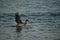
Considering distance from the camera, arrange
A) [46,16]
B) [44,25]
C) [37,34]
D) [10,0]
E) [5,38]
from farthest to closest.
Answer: [10,0] < [46,16] < [44,25] < [37,34] < [5,38]

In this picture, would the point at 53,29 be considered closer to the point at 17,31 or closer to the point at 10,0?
the point at 17,31

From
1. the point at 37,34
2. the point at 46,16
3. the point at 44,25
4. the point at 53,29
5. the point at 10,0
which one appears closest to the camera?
the point at 37,34

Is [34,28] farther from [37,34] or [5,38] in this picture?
[5,38]

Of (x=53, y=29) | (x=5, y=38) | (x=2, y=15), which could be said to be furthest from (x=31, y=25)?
(x=2, y=15)

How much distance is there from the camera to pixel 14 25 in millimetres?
11828

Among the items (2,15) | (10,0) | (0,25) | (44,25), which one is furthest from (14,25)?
(10,0)

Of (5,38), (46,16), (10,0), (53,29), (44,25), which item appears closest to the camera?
(5,38)

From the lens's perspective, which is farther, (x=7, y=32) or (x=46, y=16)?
(x=46, y=16)

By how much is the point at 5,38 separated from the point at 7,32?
86 centimetres

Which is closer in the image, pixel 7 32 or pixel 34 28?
pixel 7 32

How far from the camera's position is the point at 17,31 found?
1072 centimetres

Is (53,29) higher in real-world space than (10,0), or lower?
lower

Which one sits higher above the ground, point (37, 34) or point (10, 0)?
point (10, 0)

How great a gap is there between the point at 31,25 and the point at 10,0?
10.9m
